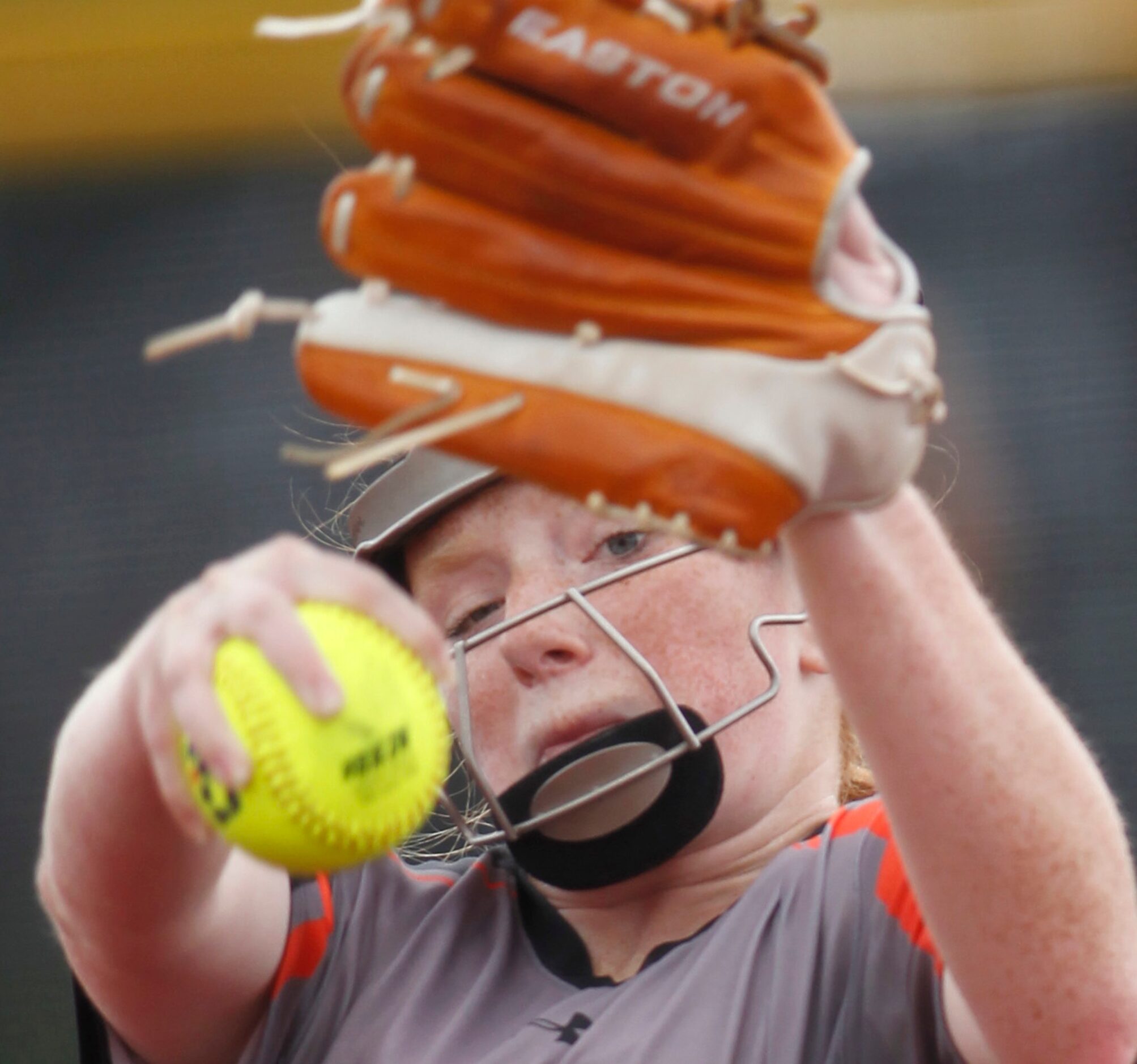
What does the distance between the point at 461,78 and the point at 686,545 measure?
0.56 m

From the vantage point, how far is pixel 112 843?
1012 mm

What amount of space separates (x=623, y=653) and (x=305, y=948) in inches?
15.0

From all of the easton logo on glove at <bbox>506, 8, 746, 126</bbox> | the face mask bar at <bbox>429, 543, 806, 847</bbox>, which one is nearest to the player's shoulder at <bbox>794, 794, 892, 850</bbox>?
the face mask bar at <bbox>429, 543, 806, 847</bbox>

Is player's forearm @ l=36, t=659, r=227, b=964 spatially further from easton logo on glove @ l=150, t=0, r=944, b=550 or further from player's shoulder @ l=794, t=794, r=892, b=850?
player's shoulder @ l=794, t=794, r=892, b=850

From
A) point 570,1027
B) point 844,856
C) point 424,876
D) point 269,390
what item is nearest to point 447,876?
point 424,876

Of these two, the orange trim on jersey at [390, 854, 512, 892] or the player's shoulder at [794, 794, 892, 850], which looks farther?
the orange trim on jersey at [390, 854, 512, 892]

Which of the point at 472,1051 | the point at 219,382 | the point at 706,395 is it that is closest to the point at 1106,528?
the point at 219,382

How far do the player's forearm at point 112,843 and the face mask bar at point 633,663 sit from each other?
0.66ft

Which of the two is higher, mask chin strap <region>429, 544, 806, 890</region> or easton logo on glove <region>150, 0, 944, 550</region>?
easton logo on glove <region>150, 0, 944, 550</region>

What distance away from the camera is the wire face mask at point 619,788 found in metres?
1.20

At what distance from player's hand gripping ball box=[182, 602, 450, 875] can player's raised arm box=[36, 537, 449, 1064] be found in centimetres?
1

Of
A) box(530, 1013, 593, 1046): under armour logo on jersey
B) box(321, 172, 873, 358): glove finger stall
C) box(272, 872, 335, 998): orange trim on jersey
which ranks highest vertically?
box(321, 172, 873, 358): glove finger stall

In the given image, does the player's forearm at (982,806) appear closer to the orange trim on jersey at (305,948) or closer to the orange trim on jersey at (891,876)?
the orange trim on jersey at (891,876)

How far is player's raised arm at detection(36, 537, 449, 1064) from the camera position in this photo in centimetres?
78
